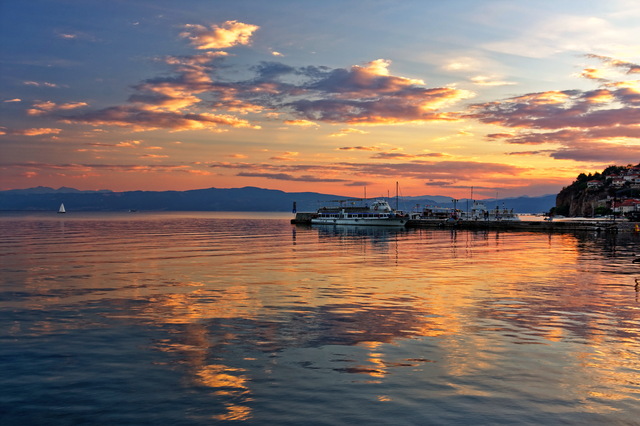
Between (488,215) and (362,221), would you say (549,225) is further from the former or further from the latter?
(488,215)

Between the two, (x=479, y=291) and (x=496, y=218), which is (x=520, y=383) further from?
(x=496, y=218)

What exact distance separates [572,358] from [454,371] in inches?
172

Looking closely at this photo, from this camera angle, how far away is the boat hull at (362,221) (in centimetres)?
14425

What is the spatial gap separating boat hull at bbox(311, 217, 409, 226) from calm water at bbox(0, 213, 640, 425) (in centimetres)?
10961

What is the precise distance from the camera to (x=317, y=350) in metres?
16.8

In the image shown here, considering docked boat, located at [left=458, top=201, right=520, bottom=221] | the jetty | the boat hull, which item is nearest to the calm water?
the jetty

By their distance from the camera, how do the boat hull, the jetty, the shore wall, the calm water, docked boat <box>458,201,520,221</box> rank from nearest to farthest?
the calm water, the shore wall, the jetty, the boat hull, docked boat <box>458,201,520,221</box>

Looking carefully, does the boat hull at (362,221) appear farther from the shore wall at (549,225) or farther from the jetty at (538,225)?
the shore wall at (549,225)

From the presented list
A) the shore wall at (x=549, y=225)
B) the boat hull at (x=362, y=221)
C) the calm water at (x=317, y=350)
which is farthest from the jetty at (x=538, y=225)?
the calm water at (x=317, y=350)

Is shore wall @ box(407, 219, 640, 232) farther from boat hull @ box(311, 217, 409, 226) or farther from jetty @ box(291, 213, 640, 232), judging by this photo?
boat hull @ box(311, 217, 409, 226)

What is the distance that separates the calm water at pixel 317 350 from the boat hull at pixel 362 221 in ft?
360

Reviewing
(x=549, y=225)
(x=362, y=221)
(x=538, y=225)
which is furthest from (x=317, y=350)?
(x=362, y=221)

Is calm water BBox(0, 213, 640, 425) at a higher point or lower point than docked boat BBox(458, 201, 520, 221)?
lower

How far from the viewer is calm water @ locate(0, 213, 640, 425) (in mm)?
11852
